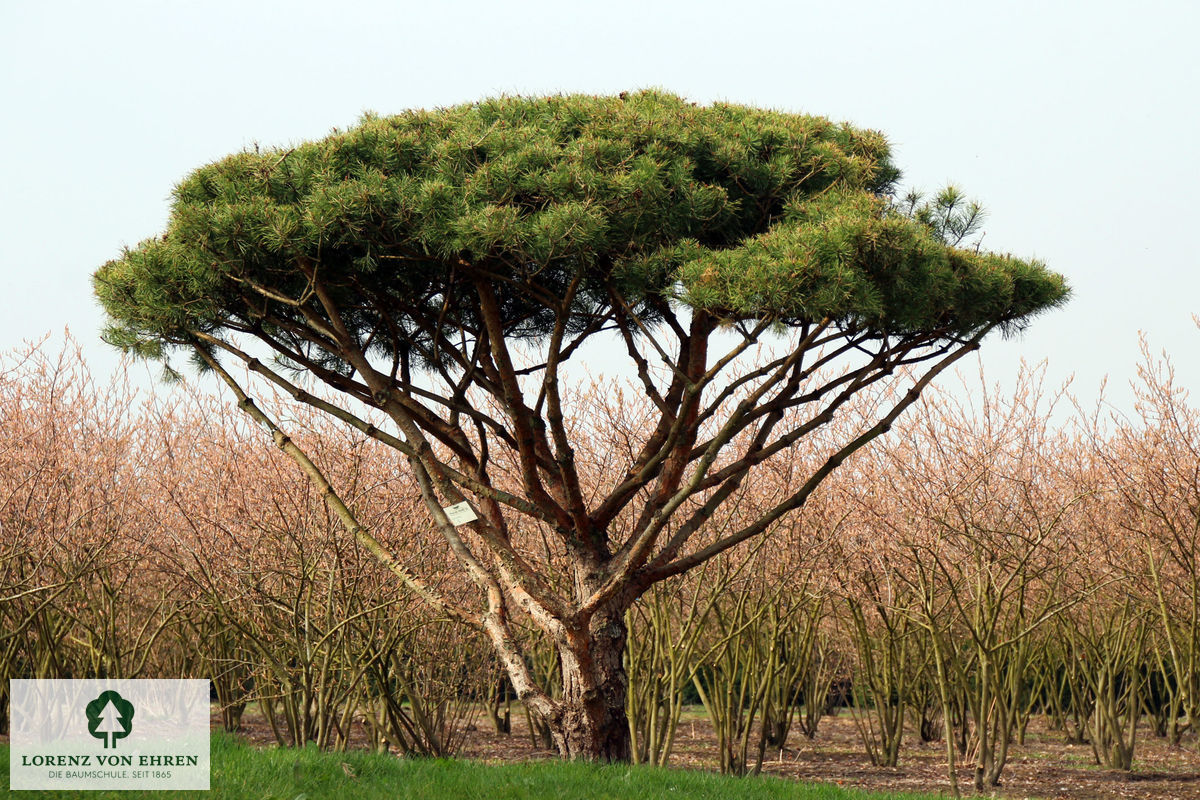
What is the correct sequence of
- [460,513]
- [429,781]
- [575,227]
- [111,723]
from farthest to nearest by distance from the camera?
1. [111,723]
2. [460,513]
3. [429,781]
4. [575,227]

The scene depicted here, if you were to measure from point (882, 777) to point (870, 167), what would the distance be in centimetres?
670

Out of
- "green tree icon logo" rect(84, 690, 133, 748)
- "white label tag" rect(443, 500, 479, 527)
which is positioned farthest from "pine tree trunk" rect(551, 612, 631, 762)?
"green tree icon logo" rect(84, 690, 133, 748)

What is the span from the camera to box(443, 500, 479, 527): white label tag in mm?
7215

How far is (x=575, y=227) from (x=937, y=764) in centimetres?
914

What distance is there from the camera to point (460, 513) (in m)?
7.23

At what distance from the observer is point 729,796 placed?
6.34 meters

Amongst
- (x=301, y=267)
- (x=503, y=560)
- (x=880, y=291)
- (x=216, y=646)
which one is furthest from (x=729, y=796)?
(x=216, y=646)

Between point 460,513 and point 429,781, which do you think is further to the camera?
point 460,513

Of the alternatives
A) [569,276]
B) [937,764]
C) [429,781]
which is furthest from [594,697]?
[937,764]

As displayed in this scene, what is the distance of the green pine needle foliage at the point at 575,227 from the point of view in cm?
604

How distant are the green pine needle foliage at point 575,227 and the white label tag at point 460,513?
1313mm

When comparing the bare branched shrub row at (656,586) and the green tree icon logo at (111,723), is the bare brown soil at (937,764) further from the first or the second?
the green tree icon logo at (111,723)

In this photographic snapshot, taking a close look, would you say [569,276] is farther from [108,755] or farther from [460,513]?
[108,755]

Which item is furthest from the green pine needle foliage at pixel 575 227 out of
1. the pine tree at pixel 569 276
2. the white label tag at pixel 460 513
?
the white label tag at pixel 460 513
